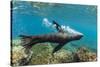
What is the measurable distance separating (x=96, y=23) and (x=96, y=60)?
484 mm

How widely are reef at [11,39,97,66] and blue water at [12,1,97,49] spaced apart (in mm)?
115

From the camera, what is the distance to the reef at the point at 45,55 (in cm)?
250

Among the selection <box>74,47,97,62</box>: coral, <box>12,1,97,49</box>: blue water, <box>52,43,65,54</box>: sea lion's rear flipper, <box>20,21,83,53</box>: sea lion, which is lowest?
<box>74,47,97,62</box>: coral

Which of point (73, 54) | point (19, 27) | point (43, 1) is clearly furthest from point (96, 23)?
point (19, 27)

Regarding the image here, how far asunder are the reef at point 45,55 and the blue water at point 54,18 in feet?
0.38

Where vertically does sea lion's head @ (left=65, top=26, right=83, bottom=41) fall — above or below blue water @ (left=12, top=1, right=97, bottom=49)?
Result: below

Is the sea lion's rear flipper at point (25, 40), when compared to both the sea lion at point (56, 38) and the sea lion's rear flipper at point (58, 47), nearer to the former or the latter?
the sea lion at point (56, 38)

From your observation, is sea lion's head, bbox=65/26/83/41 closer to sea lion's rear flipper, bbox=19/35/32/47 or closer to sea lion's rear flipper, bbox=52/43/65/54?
sea lion's rear flipper, bbox=52/43/65/54

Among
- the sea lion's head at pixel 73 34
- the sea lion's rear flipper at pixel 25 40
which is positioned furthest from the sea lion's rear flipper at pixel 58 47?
the sea lion's rear flipper at pixel 25 40

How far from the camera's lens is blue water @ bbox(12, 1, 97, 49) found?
252cm

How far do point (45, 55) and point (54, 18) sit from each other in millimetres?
462

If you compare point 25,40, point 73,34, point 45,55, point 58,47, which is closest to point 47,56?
point 45,55

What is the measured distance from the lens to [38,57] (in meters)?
2.59

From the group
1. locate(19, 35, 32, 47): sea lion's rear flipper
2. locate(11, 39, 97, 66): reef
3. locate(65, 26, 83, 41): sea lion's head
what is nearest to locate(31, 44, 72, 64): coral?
locate(11, 39, 97, 66): reef
